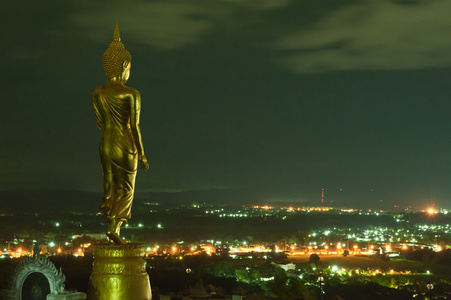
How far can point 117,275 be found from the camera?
22.6 feet

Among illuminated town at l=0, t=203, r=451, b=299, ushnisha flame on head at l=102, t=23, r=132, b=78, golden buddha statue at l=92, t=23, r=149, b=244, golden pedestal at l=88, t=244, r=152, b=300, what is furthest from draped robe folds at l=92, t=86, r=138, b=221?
illuminated town at l=0, t=203, r=451, b=299

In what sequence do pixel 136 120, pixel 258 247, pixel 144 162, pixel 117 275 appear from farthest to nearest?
1. pixel 258 247
2. pixel 144 162
3. pixel 136 120
4. pixel 117 275

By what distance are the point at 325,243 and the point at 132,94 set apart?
286 ft

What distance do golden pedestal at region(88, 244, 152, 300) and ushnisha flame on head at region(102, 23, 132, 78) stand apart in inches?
79.5

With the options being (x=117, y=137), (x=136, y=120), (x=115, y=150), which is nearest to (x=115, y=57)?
(x=136, y=120)

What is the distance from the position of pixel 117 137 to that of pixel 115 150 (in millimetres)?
152

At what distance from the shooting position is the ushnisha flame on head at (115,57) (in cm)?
732

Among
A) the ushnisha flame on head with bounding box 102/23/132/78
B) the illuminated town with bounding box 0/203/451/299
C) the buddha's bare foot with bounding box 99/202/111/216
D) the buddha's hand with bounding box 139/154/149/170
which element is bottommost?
the illuminated town with bounding box 0/203/451/299

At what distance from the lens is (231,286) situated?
30.7 m

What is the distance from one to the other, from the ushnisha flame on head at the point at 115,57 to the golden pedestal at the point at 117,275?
6.62ft

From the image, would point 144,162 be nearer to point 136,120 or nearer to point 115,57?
point 136,120

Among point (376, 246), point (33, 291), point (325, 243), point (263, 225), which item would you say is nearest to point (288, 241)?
point (325, 243)

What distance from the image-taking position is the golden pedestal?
6895mm

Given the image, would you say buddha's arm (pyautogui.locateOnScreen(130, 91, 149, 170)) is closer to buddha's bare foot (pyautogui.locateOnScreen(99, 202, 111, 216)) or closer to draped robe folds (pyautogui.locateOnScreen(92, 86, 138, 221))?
draped robe folds (pyautogui.locateOnScreen(92, 86, 138, 221))
